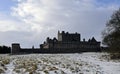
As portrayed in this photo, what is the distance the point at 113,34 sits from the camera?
208 ft

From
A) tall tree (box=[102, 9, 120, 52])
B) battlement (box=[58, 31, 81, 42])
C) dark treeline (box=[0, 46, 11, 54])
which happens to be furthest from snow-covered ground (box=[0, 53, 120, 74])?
battlement (box=[58, 31, 81, 42])

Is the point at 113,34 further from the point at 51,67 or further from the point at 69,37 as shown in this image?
the point at 69,37

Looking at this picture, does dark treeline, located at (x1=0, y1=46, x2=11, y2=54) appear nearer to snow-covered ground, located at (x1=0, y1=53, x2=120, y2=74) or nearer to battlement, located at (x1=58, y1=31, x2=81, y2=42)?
battlement, located at (x1=58, y1=31, x2=81, y2=42)

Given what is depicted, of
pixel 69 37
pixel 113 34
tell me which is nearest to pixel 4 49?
pixel 69 37

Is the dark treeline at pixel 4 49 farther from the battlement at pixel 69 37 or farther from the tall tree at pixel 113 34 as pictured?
the tall tree at pixel 113 34

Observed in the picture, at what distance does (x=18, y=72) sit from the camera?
786 inches

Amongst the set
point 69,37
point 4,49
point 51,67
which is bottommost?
point 51,67

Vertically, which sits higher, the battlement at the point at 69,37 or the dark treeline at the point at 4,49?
the battlement at the point at 69,37

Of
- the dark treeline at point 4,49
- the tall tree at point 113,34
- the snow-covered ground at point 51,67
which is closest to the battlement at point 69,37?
the dark treeline at point 4,49

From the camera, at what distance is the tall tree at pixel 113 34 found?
6101cm

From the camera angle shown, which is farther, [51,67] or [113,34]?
[113,34]

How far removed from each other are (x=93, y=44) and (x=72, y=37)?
13255 mm

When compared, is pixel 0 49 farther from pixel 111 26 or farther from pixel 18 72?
pixel 18 72

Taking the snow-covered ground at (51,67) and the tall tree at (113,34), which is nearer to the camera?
the snow-covered ground at (51,67)
